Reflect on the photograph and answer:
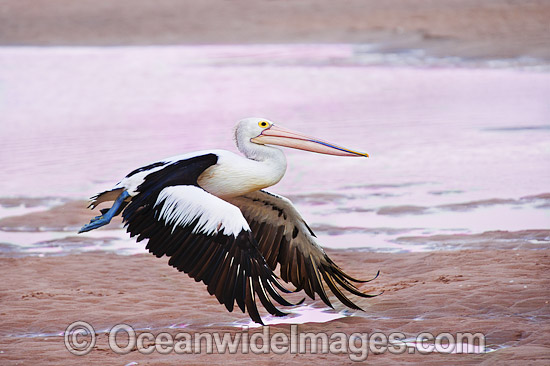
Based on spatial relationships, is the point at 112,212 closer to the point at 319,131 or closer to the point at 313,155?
the point at 313,155

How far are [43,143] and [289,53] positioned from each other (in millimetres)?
11271

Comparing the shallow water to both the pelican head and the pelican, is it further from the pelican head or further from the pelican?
the pelican head

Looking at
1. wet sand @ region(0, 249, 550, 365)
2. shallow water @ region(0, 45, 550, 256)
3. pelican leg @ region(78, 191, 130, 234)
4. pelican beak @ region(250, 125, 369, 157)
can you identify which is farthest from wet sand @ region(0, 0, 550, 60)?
pelican leg @ region(78, 191, 130, 234)

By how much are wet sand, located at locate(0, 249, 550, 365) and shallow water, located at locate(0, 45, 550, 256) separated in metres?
0.77

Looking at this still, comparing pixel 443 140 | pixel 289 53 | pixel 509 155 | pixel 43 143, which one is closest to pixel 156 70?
pixel 289 53

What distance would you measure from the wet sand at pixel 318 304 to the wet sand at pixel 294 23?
15.5 m

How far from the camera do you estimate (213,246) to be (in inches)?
239

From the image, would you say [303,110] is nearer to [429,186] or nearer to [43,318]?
[429,186]

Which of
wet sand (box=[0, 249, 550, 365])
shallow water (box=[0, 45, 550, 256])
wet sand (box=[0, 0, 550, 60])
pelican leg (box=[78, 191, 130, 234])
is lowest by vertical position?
wet sand (box=[0, 249, 550, 365])

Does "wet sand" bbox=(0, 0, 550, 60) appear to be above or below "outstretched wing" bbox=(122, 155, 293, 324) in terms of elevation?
above

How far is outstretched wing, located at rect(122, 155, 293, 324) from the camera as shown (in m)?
5.99

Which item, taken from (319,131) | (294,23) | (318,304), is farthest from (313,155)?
(294,23)

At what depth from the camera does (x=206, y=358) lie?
605cm

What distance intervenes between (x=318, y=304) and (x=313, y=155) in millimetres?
6478
